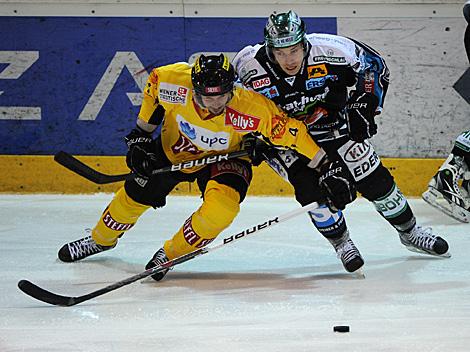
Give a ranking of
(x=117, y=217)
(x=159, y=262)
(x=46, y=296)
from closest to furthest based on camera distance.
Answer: (x=46, y=296)
(x=159, y=262)
(x=117, y=217)

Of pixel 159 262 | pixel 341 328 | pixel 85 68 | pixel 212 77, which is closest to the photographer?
pixel 341 328

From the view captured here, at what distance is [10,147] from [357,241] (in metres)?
2.38

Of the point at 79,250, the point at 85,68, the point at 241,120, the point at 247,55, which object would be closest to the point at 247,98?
the point at 241,120

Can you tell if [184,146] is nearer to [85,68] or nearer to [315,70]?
[315,70]

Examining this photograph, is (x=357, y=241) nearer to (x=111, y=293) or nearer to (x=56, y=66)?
(x=111, y=293)

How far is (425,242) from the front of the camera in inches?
147

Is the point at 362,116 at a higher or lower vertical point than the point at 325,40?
lower

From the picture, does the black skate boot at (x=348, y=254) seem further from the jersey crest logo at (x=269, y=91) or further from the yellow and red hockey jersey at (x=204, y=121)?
the jersey crest logo at (x=269, y=91)

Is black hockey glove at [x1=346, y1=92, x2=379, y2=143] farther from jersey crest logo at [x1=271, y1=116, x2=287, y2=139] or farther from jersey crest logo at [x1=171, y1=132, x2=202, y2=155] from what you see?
jersey crest logo at [x1=171, y1=132, x2=202, y2=155]

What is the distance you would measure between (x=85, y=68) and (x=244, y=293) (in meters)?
2.71

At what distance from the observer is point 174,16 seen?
5.47 meters

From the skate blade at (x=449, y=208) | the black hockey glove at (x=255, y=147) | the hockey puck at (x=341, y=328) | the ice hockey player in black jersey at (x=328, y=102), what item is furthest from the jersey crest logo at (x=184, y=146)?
the skate blade at (x=449, y=208)

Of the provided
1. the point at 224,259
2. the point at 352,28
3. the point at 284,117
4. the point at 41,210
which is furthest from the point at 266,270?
the point at 352,28

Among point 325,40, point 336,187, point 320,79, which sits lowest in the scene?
point 336,187
